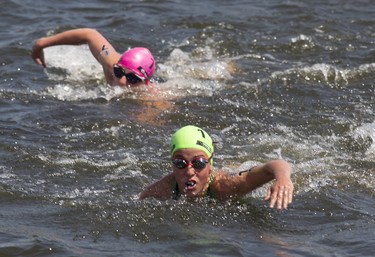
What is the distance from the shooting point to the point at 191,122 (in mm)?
12328

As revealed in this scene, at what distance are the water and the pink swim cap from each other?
1.22 feet

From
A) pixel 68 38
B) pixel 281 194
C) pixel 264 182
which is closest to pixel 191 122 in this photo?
pixel 68 38

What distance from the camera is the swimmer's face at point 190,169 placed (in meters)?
8.85

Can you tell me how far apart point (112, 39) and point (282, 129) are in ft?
18.0

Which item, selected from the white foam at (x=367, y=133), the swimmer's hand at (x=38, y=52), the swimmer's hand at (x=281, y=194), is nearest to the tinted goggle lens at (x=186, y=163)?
the swimmer's hand at (x=281, y=194)

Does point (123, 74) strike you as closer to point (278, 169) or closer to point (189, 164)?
point (189, 164)

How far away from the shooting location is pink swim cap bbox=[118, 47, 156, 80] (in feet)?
44.7

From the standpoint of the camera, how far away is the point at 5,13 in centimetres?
1814

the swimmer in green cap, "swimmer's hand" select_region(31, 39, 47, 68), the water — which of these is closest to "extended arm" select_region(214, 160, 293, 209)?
the swimmer in green cap

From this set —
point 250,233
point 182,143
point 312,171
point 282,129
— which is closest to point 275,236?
point 250,233

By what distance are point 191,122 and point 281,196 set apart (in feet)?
15.8

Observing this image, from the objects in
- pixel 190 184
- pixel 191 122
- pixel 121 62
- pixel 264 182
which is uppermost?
pixel 264 182

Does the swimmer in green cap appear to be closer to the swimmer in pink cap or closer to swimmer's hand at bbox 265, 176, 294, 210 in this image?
swimmer's hand at bbox 265, 176, 294, 210

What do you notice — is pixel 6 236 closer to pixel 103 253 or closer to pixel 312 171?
pixel 103 253
